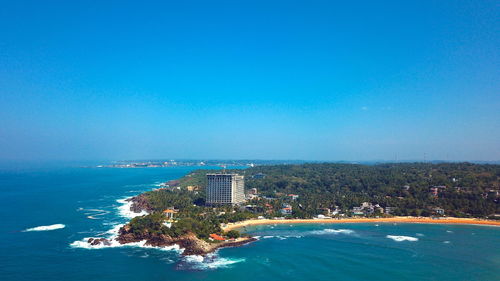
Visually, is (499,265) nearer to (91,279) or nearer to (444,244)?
(444,244)

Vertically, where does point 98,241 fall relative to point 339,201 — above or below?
below

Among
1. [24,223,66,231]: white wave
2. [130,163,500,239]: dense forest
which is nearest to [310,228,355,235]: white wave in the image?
[130,163,500,239]: dense forest

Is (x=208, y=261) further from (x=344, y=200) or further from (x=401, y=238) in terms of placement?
(x=344, y=200)

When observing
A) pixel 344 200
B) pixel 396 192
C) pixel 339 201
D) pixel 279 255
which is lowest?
pixel 279 255

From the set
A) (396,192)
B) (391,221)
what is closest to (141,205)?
(391,221)

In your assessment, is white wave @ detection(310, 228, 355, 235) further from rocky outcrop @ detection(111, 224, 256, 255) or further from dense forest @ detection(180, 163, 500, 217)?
rocky outcrop @ detection(111, 224, 256, 255)

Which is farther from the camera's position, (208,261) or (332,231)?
(332,231)

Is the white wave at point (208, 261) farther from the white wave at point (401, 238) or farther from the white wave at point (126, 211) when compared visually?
the white wave at point (126, 211)
